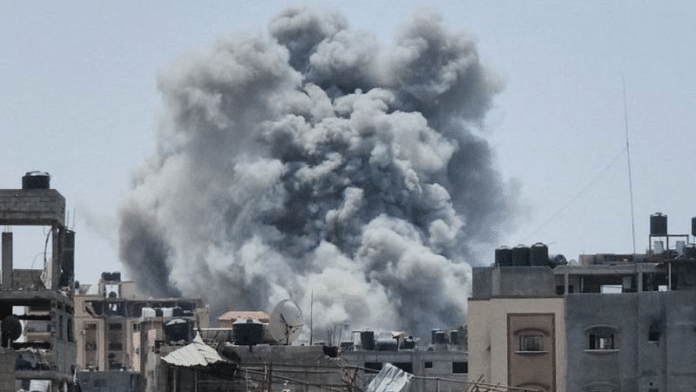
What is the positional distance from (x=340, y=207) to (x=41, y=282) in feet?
387

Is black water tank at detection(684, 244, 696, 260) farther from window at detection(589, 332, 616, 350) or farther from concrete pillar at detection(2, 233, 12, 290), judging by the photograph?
concrete pillar at detection(2, 233, 12, 290)

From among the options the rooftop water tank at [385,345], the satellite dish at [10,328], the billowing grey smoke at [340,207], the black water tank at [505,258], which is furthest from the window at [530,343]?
the billowing grey smoke at [340,207]

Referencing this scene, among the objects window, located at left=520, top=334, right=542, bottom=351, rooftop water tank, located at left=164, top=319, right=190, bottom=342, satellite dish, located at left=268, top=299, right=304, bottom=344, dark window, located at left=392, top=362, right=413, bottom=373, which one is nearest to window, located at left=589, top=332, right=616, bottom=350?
window, located at left=520, top=334, right=542, bottom=351

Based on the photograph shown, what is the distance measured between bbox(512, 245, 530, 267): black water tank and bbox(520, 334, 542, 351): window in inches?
241

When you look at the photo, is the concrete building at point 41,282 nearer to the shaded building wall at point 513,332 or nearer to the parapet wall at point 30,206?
the parapet wall at point 30,206

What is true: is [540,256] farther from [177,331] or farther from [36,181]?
[36,181]

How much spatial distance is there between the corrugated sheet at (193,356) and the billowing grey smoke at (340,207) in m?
87.1

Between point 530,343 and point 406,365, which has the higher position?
point 406,365

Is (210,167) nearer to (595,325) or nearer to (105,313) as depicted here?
(105,313)

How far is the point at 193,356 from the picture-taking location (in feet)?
214

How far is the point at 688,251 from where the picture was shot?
74.1 m

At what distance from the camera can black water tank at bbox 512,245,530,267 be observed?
75.9 meters

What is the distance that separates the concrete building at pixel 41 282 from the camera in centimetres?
6072

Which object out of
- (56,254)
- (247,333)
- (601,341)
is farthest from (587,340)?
(56,254)
